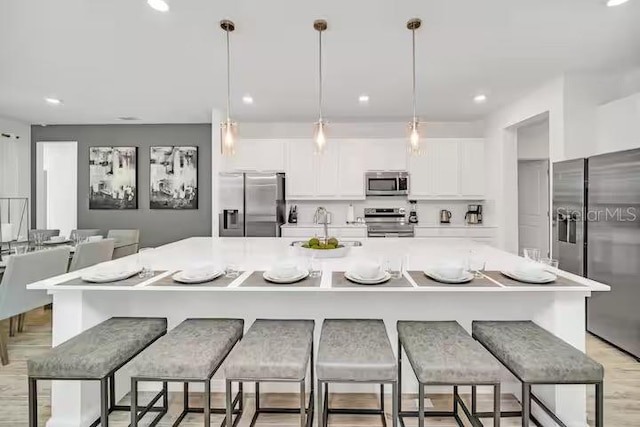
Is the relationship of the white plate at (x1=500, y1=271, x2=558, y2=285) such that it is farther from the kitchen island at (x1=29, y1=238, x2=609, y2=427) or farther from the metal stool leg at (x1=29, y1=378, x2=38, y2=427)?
the metal stool leg at (x1=29, y1=378, x2=38, y2=427)

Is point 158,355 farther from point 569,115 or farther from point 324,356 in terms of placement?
point 569,115

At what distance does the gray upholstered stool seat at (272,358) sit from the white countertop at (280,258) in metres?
0.24

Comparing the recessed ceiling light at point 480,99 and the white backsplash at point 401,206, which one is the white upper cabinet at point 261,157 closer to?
the white backsplash at point 401,206

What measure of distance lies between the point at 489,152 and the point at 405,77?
2384 millimetres

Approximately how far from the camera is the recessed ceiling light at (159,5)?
246 centimetres

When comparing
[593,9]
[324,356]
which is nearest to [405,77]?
[593,9]

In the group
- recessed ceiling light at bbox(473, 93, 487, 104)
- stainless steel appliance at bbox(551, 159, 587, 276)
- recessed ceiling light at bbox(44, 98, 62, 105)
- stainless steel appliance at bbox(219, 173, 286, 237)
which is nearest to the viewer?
stainless steel appliance at bbox(551, 159, 587, 276)

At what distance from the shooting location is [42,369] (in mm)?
1630

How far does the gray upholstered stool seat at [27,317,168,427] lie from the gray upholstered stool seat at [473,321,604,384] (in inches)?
69.6

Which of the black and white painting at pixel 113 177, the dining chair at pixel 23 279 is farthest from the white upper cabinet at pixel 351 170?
the dining chair at pixel 23 279

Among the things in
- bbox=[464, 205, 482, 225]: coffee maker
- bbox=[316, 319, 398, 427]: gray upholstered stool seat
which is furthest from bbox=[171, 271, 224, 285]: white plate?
bbox=[464, 205, 482, 225]: coffee maker

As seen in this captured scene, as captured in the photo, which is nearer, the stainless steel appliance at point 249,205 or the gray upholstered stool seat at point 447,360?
the gray upholstered stool seat at point 447,360

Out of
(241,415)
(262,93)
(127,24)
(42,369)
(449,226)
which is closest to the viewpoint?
(42,369)

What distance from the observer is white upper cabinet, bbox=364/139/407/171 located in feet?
18.4
